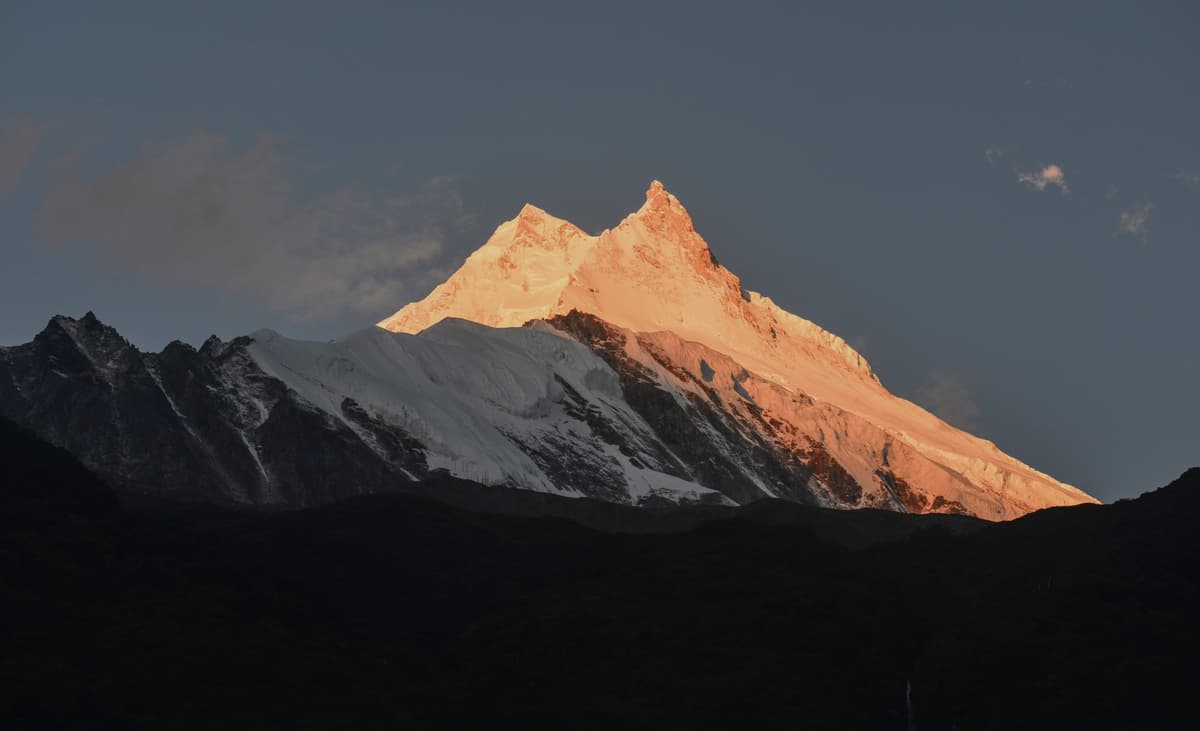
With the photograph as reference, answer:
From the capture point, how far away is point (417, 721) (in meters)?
192

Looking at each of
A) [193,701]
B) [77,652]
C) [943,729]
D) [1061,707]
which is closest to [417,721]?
[193,701]

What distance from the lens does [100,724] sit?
578ft

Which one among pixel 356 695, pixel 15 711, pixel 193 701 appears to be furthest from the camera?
pixel 356 695

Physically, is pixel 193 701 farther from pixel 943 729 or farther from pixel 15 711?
pixel 943 729

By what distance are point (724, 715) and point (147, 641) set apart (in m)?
62.6

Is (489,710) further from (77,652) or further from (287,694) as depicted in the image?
(77,652)

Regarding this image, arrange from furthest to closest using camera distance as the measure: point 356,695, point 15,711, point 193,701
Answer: point 356,695, point 193,701, point 15,711

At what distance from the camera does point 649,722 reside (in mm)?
191750

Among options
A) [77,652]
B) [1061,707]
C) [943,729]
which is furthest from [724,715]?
[77,652]

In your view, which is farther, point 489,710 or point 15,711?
point 489,710

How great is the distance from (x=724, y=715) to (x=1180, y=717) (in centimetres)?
4608

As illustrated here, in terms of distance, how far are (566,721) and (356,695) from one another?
2327cm

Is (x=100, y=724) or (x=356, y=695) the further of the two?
(x=356, y=695)

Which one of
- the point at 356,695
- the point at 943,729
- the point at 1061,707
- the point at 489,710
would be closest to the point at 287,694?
the point at 356,695
